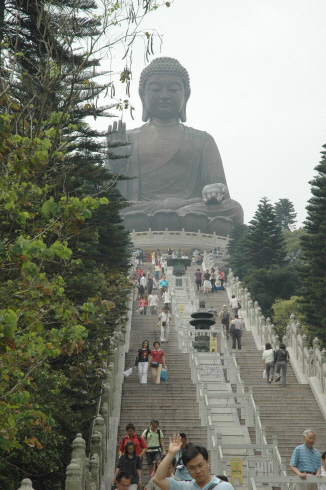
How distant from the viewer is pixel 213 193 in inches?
1993

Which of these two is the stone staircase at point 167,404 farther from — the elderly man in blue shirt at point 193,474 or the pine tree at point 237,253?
the pine tree at point 237,253

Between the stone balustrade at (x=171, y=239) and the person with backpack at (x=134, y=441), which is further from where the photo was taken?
the stone balustrade at (x=171, y=239)

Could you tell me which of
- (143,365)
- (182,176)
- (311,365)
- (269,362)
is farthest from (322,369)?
(182,176)

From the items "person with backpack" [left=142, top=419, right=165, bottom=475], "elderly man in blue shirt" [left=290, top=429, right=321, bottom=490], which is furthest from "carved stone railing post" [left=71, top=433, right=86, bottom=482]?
"elderly man in blue shirt" [left=290, top=429, right=321, bottom=490]

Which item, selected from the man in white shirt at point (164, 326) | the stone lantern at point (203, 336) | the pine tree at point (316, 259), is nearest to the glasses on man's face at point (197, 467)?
→ the stone lantern at point (203, 336)

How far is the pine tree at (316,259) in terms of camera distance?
69.5ft

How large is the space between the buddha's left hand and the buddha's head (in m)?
6.07

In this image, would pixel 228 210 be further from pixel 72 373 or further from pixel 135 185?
pixel 72 373

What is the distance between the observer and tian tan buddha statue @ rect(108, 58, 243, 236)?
51.8 meters

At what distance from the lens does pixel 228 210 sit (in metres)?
51.5

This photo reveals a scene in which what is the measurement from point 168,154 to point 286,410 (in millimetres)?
39175

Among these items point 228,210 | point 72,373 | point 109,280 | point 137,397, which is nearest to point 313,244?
point 109,280

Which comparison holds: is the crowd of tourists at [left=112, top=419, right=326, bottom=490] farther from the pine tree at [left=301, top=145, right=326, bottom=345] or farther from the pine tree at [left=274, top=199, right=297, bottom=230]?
the pine tree at [left=274, top=199, right=297, bottom=230]

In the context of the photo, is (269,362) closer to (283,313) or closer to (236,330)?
(236,330)
